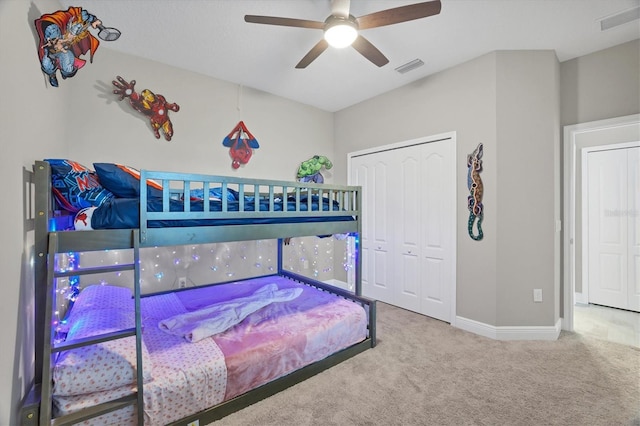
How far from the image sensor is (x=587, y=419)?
5.41 ft

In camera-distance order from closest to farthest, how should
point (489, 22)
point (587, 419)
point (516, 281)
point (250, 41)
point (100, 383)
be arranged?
point (100, 383)
point (587, 419)
point (489, 22)
point (250, 41)
point (516, 281)

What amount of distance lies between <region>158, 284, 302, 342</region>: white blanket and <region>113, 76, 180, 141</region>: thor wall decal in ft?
6.13

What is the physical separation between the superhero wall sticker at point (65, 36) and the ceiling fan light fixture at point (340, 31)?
121 cm

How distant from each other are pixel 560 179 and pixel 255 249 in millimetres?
3436

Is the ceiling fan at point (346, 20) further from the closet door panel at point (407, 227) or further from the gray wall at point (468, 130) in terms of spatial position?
the closet door panel at point (407, 227)

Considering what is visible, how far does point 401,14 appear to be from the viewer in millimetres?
1723

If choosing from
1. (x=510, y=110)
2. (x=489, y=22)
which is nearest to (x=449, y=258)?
(x=510, y=110)

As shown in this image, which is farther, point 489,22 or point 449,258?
point 449,258

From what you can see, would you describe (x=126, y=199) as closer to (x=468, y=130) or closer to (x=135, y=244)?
(x=135, y=244)

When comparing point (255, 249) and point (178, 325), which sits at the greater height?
point (255, 249)

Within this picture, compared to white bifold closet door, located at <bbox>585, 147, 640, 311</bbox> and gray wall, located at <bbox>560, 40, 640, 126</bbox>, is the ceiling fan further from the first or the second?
white bifold closet door, located at <bbox>585, 147, 640, 311</bbox>

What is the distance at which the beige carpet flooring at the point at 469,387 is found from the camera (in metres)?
1.67

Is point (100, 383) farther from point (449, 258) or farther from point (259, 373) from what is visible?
point (449, 258)

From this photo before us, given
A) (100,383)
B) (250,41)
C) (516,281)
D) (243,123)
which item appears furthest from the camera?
(243,123)
